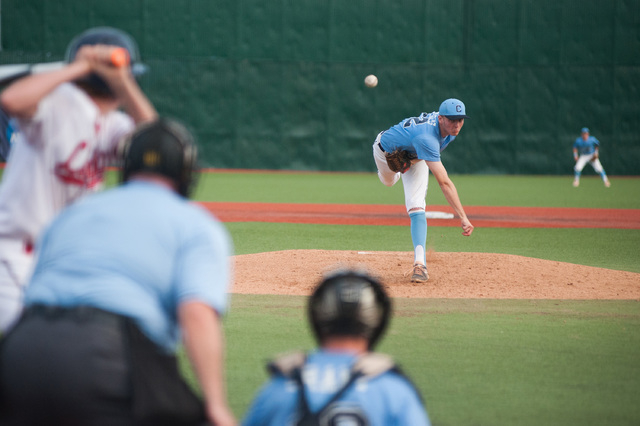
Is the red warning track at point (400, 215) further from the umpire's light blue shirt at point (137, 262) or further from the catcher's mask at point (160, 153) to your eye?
the umpire's light blue shirt at point (137, 262)

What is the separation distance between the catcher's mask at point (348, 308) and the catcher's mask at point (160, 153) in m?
0.57

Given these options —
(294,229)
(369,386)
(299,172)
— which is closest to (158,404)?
(369,386)

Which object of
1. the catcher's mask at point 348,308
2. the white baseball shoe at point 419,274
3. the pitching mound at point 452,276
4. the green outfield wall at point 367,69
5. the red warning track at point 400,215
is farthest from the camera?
the green outfield wall at point 367,69

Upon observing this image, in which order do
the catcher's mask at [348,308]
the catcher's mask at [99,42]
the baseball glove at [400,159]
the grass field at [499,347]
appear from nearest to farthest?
the catcher's mask at [348,308], the catcher's mask at [99,42], the grass field at [499,347], the baseball glove at [400,159]

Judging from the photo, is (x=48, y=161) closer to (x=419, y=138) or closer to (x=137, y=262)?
(x=137, y=262)

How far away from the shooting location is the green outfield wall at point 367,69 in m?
32.4

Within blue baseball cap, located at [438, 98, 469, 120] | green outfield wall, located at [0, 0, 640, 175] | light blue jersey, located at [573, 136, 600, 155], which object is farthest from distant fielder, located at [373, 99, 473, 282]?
green outfield wall, located at [0, 0, 640, 175]

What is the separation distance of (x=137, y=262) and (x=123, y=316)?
16 cm

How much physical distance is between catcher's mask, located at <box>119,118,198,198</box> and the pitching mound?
5717 millimetres

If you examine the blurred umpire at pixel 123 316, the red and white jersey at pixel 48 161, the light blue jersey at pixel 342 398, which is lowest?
the light blue jersey at pixel 342 398

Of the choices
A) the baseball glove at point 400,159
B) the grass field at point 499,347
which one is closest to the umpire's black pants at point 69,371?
the grass field at point 499,347

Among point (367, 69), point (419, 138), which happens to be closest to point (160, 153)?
point (419, 138)

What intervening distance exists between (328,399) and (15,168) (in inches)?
68.8

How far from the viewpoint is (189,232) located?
2400mm
